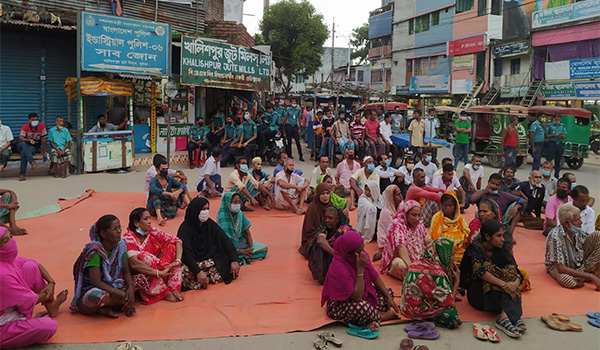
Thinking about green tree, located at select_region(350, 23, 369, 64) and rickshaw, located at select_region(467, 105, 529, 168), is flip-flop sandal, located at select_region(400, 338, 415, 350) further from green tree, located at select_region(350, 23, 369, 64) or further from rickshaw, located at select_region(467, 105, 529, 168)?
green tree, located at select_region(350, 23, 369, 64)

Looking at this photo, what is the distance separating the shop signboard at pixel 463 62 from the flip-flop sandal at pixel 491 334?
95.3 feet

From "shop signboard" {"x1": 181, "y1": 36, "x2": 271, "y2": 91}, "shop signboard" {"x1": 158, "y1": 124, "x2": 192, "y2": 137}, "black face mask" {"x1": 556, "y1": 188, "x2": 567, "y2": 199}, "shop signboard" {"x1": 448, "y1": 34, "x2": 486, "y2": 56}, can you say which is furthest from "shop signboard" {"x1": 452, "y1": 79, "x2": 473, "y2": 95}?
"black face mask" {"x1": 556, "y1": 188, "x2": 567, "y2": 199}

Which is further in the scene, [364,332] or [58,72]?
[58,72]

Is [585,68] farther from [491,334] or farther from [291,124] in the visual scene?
[491,334]

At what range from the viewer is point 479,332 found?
14.4 feet

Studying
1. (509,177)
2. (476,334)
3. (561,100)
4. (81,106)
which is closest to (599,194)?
(509,177)

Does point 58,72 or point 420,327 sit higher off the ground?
point 58,72

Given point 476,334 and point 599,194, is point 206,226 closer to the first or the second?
point 476,334

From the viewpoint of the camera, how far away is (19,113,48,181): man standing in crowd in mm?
11516

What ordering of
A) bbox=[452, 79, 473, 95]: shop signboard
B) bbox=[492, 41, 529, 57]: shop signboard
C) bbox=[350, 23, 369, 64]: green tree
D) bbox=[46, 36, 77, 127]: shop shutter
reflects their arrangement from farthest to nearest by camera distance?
bbox=[350, 23, 369, 64]: green tree, bbox=[452, 79, 473, 95]: shop signboard, bbox=[492, 41, 529, 57]: shop signboard, bbox=[46, 36, 77, 127]: shop shutter

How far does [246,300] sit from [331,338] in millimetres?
1154

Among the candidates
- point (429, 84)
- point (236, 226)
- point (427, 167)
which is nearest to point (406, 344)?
point (236, 226)

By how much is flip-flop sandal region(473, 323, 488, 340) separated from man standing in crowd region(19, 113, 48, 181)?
10286 mm

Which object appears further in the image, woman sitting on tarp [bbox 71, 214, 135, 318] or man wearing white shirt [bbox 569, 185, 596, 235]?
man wearing white shirt [bbox 569, 185, 596, 235]
